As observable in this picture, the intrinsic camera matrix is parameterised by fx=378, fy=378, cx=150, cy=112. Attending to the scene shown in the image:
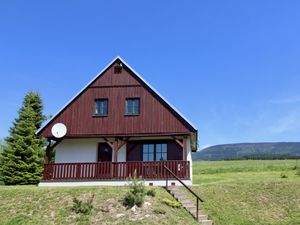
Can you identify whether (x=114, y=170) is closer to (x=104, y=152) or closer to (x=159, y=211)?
(x=104, y=152)

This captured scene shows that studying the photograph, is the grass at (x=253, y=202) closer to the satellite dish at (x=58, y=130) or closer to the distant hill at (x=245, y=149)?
the satellite dish at (x=58, y=130)

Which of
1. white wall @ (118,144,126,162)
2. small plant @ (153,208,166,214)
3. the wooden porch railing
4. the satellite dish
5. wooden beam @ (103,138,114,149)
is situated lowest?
small plant @ (153,208,166,214)

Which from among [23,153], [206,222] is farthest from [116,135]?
[23,153]

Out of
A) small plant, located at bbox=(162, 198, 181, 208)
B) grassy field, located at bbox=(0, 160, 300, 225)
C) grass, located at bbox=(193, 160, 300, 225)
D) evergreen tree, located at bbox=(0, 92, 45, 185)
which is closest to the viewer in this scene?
grassy field, located at bbox=(0, 160, 300, 225)

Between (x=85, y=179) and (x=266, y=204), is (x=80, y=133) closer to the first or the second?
(x=85, y=179)

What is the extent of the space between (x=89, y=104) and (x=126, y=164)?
16.8 ft

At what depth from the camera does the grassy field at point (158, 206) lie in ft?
53.5

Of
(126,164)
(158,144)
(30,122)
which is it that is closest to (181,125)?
(158,144)

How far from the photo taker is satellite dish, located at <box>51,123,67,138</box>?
24755mm

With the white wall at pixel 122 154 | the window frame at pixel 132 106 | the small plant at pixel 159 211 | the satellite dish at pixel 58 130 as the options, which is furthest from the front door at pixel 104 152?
the small plant at pixel 159 211

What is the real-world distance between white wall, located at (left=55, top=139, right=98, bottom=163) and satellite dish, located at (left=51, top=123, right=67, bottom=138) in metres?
1.54

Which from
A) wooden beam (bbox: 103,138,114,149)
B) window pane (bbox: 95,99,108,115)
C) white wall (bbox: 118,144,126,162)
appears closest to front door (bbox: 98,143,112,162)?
white wall (bbox: 118,144,126,162)

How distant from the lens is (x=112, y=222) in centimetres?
1565

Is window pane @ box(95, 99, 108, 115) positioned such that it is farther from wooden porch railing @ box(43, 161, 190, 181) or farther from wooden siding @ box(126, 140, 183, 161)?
wooden porch railing @ box(43, 161, 190, 181)
